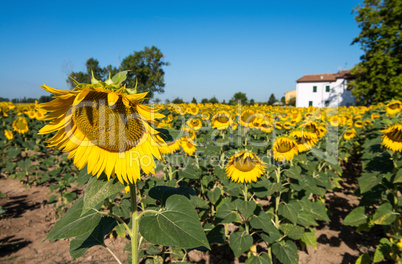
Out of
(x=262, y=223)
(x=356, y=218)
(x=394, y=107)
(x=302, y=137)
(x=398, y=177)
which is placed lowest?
(x=356, y=218)

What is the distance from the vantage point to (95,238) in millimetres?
1247

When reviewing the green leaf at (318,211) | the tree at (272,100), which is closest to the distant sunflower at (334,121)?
the green leaf at (318,211)

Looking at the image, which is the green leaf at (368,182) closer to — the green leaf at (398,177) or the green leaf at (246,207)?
the green leaf at (398,177)

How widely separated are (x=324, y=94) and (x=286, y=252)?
154ft

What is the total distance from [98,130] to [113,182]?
23cm

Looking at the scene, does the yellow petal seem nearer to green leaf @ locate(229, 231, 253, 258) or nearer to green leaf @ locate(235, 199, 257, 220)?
green leaf @ locate(235, 199, 257, 220)

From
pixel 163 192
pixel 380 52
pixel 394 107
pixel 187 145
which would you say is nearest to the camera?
pixel 163 192

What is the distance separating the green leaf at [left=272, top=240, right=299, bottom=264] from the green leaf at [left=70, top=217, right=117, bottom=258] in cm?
190

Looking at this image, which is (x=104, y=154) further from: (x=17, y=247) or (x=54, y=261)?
(x=17, y=247)

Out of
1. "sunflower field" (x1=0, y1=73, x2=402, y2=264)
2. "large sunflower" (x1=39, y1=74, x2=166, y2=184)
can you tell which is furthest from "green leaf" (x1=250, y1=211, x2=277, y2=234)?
"large sunflower" (x1=39, y1=74, x2=166, y2=184)

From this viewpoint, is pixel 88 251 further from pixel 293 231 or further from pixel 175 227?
pixel 175 227

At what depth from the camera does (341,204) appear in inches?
182

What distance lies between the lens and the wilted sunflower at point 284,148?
2644mm

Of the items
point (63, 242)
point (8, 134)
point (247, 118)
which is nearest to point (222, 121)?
point (247, 118)
